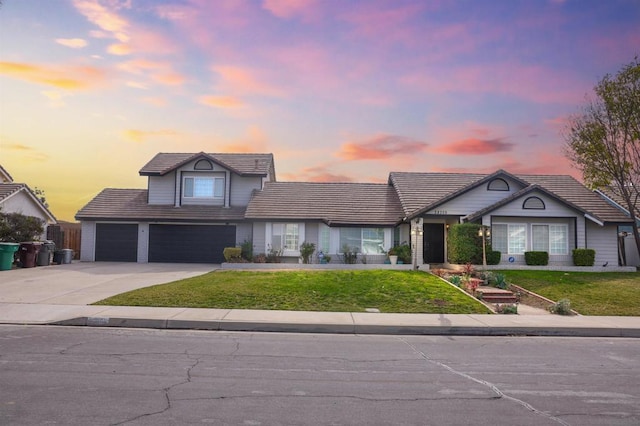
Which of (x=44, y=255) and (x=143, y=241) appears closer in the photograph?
(x=44, y=255)

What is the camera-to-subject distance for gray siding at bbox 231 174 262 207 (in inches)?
1145

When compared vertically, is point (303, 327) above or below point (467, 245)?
below

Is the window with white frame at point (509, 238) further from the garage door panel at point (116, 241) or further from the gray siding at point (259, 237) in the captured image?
the garage door panel at point (116, 241)

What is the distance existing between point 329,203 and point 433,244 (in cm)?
621

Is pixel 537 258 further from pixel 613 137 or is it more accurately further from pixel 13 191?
pixel 13 191

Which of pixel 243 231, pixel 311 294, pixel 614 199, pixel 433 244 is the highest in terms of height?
pixel 614 199

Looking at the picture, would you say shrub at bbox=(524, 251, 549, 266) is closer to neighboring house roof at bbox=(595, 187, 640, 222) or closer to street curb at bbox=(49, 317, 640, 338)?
neighboring house roof at bbox=(595, 187, 640, 222)

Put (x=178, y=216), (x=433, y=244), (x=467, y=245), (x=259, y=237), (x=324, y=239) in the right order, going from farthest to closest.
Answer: (x=178, y=216) → (x=259, y=237) → (x=324, y=239) → (x=433, y=244) → (x=467, y=245)

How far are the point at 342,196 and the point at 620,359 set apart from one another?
20.9 meters

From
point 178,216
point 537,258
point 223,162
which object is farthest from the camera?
point 223,162

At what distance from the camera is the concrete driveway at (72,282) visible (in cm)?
1405

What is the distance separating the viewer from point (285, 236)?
26.3m

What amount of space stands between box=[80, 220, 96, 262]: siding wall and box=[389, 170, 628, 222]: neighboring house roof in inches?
702

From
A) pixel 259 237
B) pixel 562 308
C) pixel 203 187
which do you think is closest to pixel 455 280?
pixel 562 308
